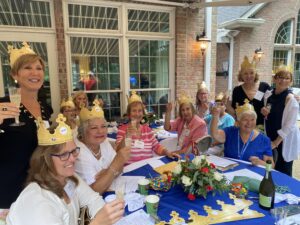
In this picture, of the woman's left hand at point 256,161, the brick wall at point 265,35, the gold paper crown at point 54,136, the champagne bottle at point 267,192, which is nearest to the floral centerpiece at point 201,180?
the champagne bottle at point 267,192

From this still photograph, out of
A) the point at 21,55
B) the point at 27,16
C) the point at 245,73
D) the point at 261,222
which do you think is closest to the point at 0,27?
the point at 27,16

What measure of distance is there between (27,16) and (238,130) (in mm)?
4396

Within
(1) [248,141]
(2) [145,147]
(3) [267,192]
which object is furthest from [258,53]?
(3) [267,192]

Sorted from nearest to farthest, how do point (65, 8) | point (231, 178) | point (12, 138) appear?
point (12, 138) → point (231, 178) → point (65, 8)

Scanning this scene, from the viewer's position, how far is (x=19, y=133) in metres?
1.55

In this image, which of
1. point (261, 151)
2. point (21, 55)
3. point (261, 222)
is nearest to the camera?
point (261, 222)

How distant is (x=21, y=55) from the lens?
1.67 metres

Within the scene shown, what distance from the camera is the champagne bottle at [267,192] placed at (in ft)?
4.79

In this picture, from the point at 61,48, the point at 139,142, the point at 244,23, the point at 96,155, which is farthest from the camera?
the point at 244,23

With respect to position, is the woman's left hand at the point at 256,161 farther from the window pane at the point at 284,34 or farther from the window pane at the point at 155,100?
the window pane at the point at 284,34

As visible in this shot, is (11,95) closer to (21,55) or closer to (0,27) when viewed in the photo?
(21,55)

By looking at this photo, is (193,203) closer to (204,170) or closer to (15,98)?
(204,170)

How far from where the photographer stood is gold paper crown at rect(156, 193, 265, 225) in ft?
4.44

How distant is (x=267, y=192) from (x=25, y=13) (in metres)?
4.95
